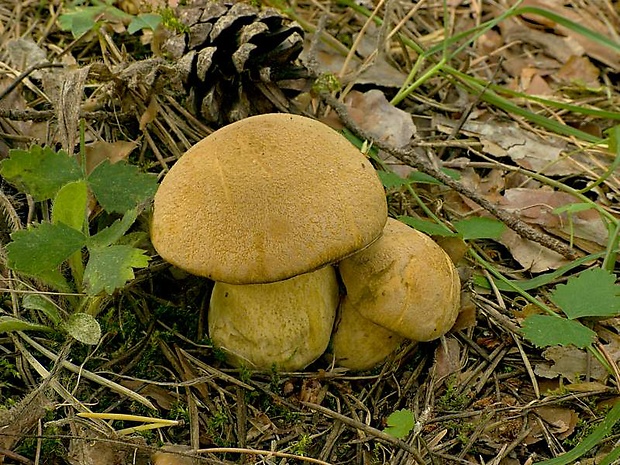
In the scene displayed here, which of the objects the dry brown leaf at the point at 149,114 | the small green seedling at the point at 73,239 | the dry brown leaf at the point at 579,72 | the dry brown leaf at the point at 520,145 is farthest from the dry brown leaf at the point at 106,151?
the dry brown leaf at the point at 579,72

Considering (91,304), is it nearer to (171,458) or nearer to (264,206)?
(171,458)

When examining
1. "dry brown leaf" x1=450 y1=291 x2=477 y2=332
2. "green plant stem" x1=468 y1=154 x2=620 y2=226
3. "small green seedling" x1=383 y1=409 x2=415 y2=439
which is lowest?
"small green seedling" x1=383 y1=409 x2=415 y2=439

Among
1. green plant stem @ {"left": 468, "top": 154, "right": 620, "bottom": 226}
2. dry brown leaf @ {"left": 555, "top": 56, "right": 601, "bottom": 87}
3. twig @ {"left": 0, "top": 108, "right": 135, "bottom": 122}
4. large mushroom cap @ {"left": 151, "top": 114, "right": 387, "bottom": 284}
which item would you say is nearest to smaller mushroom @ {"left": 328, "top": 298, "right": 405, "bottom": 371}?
large mushroom cap @ {"left": 151, "top": 114, "right": 387, "bottom": 284}

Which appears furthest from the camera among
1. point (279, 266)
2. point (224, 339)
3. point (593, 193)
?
point (593, 193)

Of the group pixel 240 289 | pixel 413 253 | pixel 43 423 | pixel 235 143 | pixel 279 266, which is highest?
pixel 235 143

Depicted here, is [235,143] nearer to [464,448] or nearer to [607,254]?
[464,448]

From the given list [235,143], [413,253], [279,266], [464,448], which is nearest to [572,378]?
[464,448]

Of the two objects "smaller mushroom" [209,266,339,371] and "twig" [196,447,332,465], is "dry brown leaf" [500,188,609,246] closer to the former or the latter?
"smaller mushroom" [209,266,339,371]

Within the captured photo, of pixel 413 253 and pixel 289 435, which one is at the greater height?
pixel 413 253
